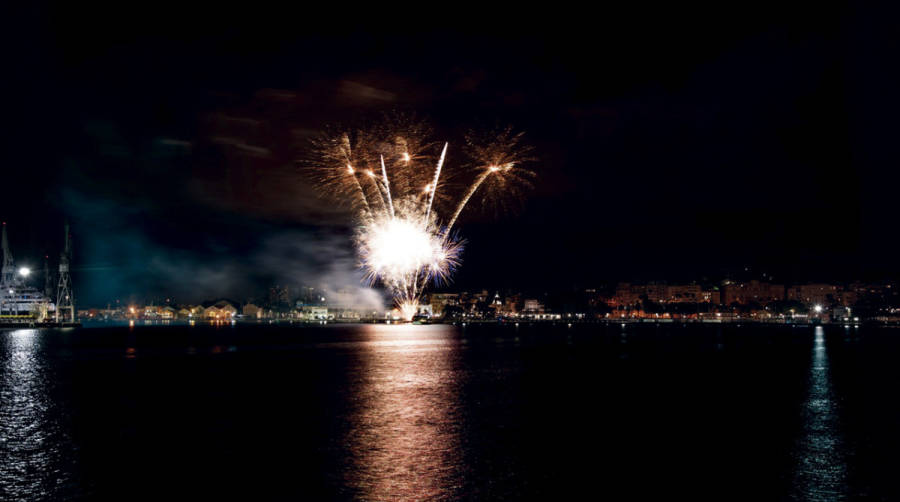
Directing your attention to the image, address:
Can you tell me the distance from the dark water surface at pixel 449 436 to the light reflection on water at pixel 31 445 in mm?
81

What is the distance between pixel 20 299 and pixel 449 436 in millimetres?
194410

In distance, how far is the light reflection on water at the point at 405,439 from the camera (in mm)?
14984

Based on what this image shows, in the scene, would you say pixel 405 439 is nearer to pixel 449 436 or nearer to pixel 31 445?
Result: pixel 449 436

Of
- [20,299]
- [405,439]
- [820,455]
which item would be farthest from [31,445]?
[20,299]

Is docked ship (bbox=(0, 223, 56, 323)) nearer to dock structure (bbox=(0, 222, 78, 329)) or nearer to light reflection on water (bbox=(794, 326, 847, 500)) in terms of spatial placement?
dock structure (bbox=(0, 222, 78, 329))

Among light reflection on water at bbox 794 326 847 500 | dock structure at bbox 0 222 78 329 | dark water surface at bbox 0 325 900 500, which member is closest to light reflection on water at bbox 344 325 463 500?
dark water surface at bbox 0 325 900 500

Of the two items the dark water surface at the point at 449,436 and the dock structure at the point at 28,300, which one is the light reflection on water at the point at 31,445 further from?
the dock structure at the point at 28,300

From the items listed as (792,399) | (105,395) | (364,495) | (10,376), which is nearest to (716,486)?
(364,495)

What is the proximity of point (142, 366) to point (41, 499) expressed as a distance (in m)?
40.3

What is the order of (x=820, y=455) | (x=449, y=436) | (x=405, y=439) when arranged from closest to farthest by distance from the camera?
(x=820, y=455) < (x=405, y=439) < (x=449, y=436)

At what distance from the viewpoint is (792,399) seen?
Result: 101ft

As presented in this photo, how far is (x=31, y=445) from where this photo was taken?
19.9 meters

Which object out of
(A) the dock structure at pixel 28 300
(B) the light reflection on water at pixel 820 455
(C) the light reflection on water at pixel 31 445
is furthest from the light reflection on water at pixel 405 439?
(A) the dock structure at pixel 28 300

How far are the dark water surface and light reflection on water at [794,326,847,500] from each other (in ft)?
0.27
